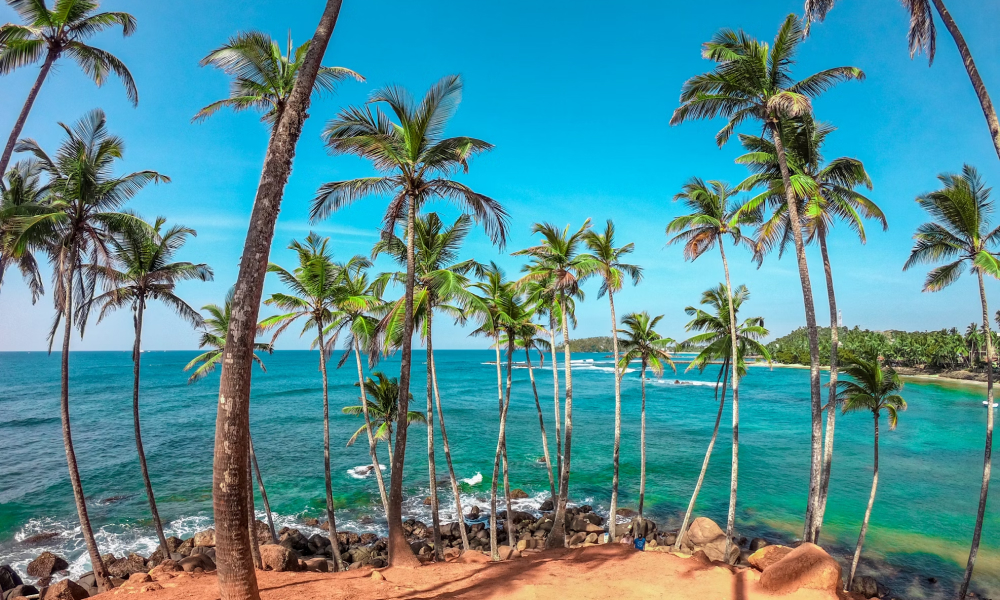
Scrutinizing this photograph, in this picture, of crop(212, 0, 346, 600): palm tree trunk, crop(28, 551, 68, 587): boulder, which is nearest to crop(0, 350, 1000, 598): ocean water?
crop(28, 551, 68, 587): boulder

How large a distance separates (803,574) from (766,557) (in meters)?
1.36

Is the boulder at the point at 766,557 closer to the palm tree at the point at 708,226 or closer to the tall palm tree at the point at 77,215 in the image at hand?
the palm tree at the point at 708,226

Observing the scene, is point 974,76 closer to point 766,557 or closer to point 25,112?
point 766,557

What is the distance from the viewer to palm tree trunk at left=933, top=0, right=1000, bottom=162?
25.1 ft

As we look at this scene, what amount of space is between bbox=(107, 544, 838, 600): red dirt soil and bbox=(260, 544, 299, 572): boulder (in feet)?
11.4

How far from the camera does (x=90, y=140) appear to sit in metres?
11.2

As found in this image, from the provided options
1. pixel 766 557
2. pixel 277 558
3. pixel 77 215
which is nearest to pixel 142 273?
pixel 77 215

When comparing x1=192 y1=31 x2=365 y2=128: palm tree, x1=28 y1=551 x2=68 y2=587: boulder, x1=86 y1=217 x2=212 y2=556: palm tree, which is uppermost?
x1=192 y1=31 x2=365 y2=128: palm tree

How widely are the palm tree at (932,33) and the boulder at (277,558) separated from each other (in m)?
18.4

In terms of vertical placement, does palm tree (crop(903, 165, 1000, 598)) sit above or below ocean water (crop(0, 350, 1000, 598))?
above

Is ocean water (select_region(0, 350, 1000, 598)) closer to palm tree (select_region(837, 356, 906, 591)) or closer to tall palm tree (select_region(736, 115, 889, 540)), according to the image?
palm tree (select_region(837, 356, 906, 591))

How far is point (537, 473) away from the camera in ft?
99.3

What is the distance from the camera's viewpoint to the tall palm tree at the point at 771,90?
11062 mm

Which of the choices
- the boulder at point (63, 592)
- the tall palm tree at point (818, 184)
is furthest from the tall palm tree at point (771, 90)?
the boulder at point (63, 592)
